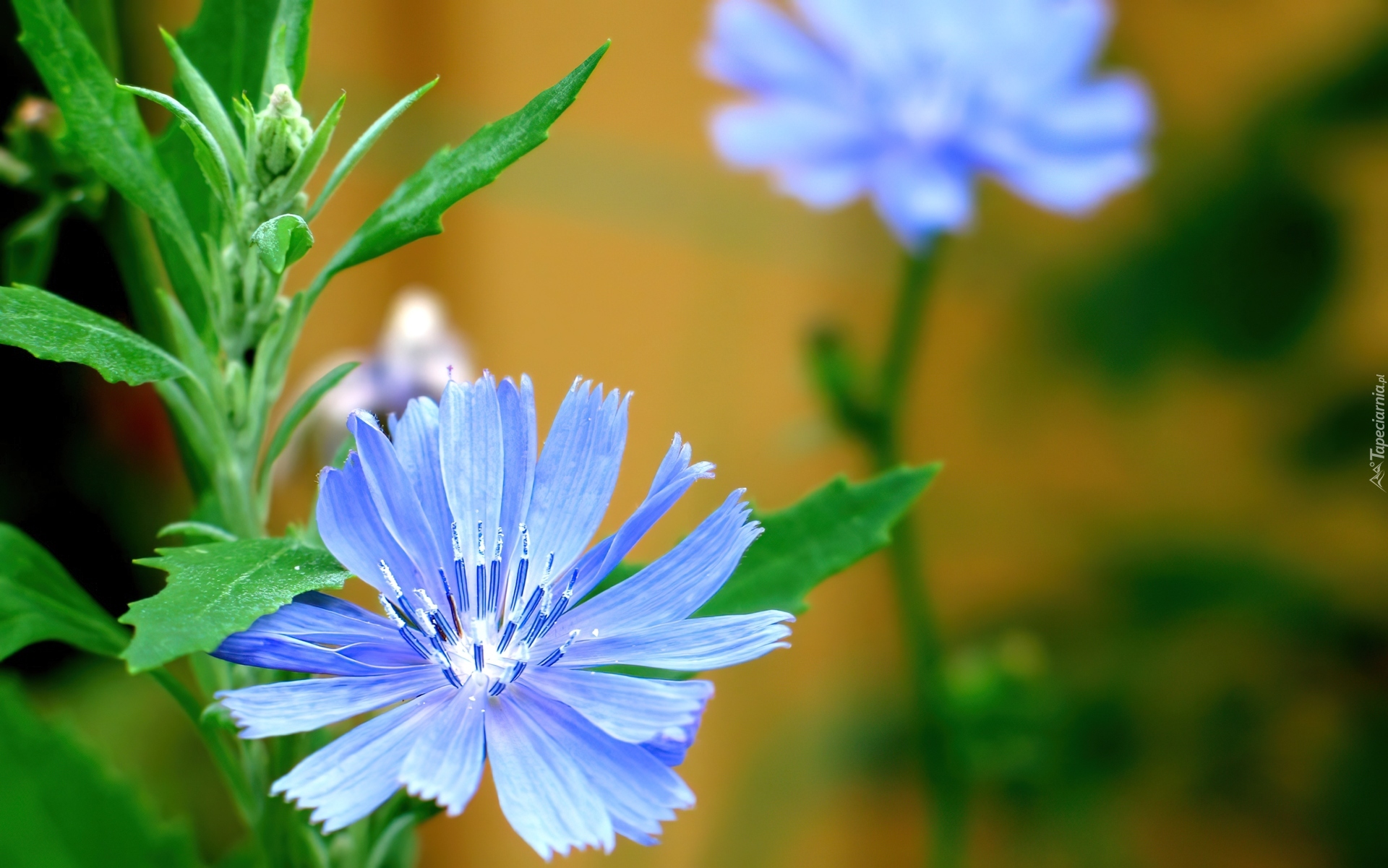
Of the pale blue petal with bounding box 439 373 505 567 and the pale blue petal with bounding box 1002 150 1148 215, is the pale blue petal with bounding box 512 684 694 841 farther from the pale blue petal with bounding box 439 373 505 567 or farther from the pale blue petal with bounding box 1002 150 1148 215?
the pale blue petal with bounding box 1002 150 1148 215

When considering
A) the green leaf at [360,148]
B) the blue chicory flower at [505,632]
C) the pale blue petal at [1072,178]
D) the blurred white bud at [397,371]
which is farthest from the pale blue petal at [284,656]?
the pale blue petal at [1072,178]

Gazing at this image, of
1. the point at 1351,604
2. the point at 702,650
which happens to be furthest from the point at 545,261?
the point at 702,650

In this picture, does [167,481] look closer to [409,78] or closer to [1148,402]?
[409,78]

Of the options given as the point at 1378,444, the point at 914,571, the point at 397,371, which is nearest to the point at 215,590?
the point at 397,371

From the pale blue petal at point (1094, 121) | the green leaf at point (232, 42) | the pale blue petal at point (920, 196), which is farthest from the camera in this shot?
the pale blue petal at point (1094, 121)

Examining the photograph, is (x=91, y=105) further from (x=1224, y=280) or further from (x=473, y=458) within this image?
(x=1224, y=280)

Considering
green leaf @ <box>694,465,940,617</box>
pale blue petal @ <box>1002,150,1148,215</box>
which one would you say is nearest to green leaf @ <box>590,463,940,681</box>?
green leaf @ <box>694,465,940,617</box>

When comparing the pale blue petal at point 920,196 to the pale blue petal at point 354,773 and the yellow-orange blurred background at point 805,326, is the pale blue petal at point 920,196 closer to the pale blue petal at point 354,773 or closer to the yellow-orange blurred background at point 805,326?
the yellow-orange blurred background at point 805,326
